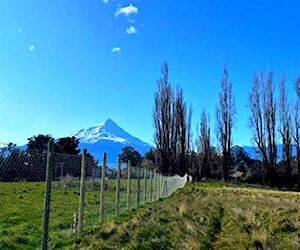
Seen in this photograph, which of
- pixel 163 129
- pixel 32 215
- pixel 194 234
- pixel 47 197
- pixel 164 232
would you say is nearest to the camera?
pixel 47 197

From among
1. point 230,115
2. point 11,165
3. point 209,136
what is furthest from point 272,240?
point 209,136

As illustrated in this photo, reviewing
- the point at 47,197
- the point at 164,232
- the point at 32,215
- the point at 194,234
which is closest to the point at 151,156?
the point at 32,215

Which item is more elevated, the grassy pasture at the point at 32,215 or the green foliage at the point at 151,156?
the green foliage at the point at 151,156

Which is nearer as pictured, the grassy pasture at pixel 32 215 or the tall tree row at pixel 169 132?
the grassy pasture at pixel 32 215

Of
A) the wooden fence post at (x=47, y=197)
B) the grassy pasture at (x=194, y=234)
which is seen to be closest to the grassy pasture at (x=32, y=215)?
the grassy pasture at (x=194, y=234)

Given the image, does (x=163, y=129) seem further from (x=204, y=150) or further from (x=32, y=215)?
(x=32, y=215)

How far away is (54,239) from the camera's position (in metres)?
7.09

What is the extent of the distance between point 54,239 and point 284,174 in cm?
3937

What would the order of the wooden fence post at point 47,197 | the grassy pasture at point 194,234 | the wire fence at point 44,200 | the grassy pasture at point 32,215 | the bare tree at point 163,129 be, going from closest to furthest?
1. the wooden fence post at point 47,197
2. the wire fence at point 44,200
3. the grassy pasture at point 194,234
4. the grassy pasture at point 32,215
5. the bare tree at point 163,129

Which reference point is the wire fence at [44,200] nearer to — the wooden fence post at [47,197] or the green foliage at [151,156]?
the wooden fence post at [47,197]

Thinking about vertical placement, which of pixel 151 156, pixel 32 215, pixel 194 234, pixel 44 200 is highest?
pixel 151 156

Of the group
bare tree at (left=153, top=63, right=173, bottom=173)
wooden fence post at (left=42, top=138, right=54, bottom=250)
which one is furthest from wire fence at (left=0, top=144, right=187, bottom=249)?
bare tree at (left=153, top=63, right=173, bottom=173)

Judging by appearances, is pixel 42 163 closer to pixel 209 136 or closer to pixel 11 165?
pixel 11 165

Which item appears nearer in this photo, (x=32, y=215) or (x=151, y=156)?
(x=32, y=215)
